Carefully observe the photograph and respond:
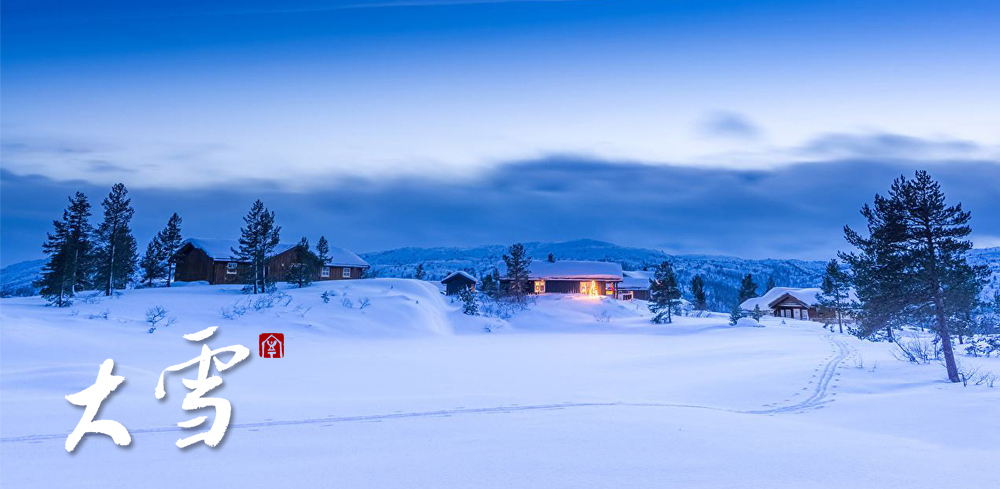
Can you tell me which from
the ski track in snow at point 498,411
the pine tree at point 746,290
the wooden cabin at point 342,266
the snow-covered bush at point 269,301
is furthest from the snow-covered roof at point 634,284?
the ski track in snow at point 498,411

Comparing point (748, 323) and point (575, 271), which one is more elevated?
point (575, 271)

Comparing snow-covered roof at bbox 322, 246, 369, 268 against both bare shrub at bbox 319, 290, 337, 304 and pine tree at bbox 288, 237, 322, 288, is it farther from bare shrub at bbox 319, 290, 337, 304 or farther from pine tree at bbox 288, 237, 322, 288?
bare shrub at bbox 319, 290, 337, 304

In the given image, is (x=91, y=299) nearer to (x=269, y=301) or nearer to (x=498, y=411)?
(x=269, y=301)

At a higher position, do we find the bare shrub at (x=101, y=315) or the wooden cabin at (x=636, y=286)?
the wooden cabin at (x=636, y=286)

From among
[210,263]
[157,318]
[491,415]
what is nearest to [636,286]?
[210,263]

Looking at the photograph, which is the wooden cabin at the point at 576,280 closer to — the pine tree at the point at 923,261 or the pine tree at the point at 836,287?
the pine tree at the point at 836,287

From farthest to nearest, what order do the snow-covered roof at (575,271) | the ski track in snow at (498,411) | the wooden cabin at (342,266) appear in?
the snow-covered roof at (575,271)
the wooden cabin at (342,266)
the ski track in snow at (498,411)

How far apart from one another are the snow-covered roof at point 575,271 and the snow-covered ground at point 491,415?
4343cm

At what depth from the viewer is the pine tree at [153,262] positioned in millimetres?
54781

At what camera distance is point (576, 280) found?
70812 mm

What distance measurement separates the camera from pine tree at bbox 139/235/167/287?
54781 millimetres

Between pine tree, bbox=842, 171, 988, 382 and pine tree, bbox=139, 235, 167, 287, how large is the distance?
2365 inches

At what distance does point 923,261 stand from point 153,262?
62.5m

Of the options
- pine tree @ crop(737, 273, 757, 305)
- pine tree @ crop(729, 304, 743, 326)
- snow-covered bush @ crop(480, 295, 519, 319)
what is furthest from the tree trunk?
pine tree @ crop(737, 273, 757, 305)
